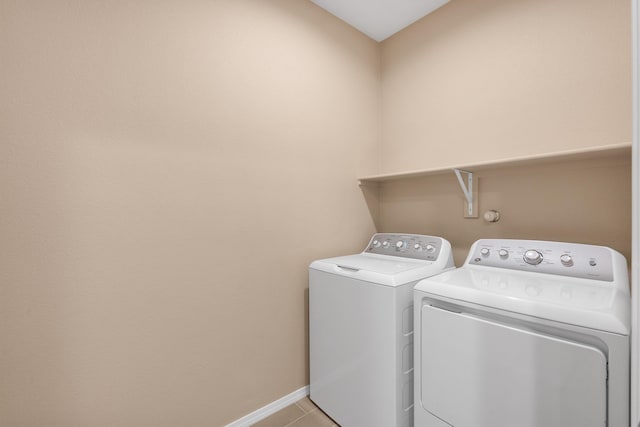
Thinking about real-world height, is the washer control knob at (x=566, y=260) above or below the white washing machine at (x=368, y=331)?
above

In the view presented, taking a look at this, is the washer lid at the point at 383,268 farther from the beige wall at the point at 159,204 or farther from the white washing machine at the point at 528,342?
the beige wall at the point at 159,204

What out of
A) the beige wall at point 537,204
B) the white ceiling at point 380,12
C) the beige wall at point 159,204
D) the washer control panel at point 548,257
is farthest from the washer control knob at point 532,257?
the white ceiling at point 380,12

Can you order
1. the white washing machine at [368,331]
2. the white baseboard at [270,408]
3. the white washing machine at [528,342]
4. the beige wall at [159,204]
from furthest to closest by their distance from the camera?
1. the white baseboard at [270,408]
2. the white washing machine at [368,331]
3. the beige wall at [159,204]
4. the white washing machine at [528,342]

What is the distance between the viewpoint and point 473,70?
5.58 ft

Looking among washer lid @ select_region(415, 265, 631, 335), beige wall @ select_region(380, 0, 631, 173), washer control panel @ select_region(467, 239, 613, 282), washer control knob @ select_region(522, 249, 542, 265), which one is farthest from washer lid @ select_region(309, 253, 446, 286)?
beige wall @ select_region(380, 0, 631, 173)

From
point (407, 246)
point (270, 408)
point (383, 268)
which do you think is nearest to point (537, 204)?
point (407, 246)

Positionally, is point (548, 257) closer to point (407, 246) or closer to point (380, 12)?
point (407, 246)

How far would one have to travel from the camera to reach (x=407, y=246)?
1733 millimetres

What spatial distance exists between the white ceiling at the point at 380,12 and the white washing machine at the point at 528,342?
162cm

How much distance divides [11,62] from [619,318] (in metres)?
2.03

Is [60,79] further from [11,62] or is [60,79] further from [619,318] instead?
[619,318]

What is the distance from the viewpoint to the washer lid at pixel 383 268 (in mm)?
1266

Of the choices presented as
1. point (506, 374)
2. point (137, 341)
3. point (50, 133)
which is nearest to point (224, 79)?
point (50, 133)

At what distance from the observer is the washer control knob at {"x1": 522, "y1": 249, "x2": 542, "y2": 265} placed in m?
1.26
